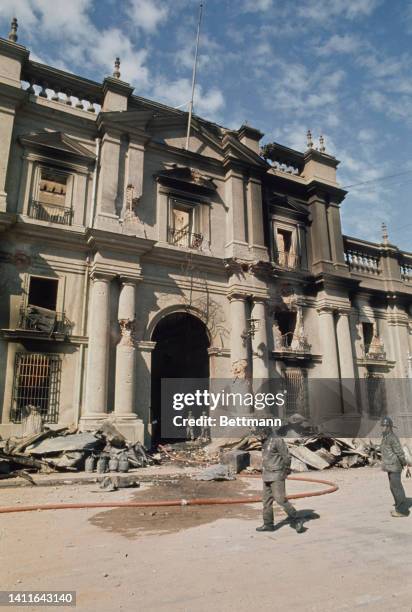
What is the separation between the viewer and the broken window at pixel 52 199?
47.0 feet

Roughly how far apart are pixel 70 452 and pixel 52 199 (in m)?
8.40

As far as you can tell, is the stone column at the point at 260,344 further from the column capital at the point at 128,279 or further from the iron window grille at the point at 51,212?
the iron window grille at the point at 51,212

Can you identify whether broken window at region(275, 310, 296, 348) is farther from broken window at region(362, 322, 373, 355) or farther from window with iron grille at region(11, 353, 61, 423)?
window with iron grille at region(11, 353, 61, 423)

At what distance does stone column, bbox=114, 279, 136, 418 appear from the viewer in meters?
13.4

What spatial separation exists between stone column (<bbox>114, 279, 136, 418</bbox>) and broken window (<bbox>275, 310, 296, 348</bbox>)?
715cm

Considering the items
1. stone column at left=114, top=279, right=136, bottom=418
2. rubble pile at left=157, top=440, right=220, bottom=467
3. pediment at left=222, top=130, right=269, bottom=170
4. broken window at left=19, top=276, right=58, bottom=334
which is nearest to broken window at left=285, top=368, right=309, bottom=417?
rubble pile at left=157, top=440, right=220, bottom=467

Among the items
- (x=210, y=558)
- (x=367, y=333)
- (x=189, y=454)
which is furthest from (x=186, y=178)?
(x=210, y=558)

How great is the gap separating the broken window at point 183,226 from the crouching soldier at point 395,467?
11096mm

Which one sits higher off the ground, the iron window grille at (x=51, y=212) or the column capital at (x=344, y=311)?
the iron window grille at (x=51, y=212)

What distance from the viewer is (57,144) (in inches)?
595

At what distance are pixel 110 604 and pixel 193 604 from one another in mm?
670

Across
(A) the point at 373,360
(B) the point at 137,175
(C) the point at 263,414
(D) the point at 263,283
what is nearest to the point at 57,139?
(B) the point at 137,175

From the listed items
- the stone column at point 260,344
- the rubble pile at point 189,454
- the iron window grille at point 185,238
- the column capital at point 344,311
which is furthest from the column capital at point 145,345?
the column capital at point 344,311

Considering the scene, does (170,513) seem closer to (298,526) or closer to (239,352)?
(298,526)
